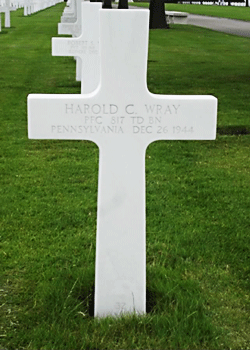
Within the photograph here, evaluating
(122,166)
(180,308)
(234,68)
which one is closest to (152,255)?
(180,308)

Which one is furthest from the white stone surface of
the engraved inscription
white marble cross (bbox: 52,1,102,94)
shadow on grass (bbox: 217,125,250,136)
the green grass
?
the green grass

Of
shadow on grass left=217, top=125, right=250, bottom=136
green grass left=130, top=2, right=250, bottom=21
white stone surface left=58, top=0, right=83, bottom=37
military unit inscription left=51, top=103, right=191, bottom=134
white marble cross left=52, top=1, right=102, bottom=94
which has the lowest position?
green grass left=130, top=2, right=250, bottom=21

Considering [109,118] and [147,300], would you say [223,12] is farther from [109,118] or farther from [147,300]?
[109,118]

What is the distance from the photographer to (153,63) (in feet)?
49.5

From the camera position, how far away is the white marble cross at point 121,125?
3.00m

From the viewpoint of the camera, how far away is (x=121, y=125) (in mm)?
3059

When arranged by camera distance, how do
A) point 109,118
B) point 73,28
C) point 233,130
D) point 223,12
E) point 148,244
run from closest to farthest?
point 109,118 → point 148,244 → point 233,130 → point 73,28 → point 223,12

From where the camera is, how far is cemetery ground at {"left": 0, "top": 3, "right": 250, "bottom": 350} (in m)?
3.09

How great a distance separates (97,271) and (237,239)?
140 cm

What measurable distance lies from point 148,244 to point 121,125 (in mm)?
1326

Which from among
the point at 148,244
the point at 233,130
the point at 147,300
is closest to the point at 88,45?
the point at 233,130

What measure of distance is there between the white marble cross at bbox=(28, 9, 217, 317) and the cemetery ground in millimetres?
259

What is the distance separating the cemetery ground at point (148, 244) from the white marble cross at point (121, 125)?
259 mm

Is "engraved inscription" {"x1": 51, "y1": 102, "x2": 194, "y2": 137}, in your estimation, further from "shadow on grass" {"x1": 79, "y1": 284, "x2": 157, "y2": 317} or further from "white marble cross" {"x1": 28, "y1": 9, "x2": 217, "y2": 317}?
"shadow on grass" {"x1": 79, "y1": 284, "x2": 157, "y2": 317}
